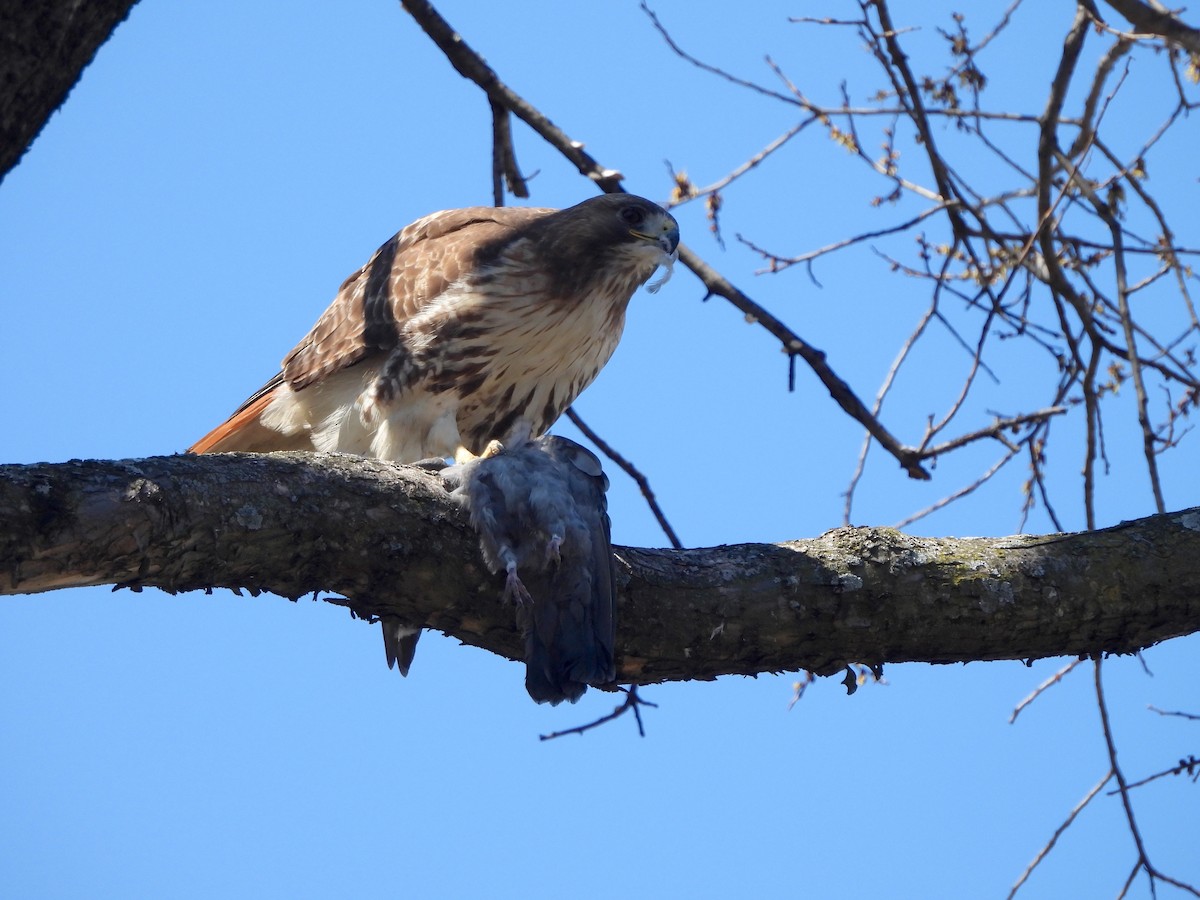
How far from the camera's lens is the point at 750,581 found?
9.20ft

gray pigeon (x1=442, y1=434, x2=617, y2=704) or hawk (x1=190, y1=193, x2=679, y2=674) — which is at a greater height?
hawk (x1=190, y1=193, x2=679, y2=674)

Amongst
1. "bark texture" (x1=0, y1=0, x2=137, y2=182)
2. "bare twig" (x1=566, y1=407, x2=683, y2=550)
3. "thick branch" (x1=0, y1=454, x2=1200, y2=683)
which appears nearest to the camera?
"bark texture" (x1=0, y1=0, x2=137, y2=182)

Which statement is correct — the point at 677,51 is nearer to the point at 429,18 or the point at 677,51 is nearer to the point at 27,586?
the point at 429,18

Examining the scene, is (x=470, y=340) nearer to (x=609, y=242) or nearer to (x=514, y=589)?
(x=609, y=242)

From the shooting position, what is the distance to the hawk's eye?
445 centimetres

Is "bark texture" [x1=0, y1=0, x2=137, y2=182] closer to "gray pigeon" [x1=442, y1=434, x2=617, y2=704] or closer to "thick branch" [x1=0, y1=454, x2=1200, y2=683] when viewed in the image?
"thick branch" [x1=0, y1=454, x2=1200, y2=683]

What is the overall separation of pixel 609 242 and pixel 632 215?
12 centimetres

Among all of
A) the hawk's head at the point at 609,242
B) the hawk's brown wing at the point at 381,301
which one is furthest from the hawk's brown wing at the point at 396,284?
the hawk's head at the point at 609,242

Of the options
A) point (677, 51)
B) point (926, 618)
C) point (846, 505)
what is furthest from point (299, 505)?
point (677, 51)

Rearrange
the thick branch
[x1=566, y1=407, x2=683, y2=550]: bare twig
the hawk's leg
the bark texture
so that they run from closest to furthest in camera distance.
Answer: the bark texture
the thick branch
the hawk's leg
[x1=566, y1=407, x2=683, y2=550]: bare twig

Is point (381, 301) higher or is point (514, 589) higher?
point (381, 301)

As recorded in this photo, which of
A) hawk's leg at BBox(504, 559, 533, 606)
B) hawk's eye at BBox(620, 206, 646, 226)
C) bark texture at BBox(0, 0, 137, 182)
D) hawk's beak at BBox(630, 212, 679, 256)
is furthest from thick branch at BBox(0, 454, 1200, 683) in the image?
hawk's eye at BBox(620, 206, 646, 226)

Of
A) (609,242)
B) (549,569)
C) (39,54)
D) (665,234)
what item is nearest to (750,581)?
(549,569)

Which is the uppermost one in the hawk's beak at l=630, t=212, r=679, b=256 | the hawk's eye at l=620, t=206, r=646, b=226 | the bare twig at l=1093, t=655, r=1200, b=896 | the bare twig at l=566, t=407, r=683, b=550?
the hawk's eye at l=620, t=206, r=646, b=226
